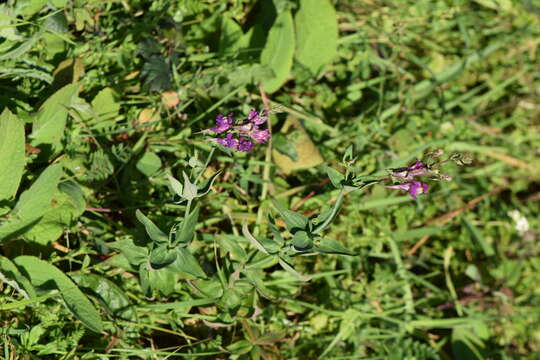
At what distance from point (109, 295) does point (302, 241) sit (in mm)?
884

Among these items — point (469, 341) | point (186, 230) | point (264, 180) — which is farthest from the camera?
point (469, 341)

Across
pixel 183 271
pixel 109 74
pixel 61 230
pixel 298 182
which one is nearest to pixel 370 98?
pixel 298 182

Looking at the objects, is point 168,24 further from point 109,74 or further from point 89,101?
point 89,101

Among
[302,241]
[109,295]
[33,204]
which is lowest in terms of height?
[109,295]

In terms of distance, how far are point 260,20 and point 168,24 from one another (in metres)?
0.55

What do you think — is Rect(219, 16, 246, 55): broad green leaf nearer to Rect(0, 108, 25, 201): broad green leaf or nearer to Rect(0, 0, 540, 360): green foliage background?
Rect(0, 0, 540, 360): green foliage background

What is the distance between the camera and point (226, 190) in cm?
263

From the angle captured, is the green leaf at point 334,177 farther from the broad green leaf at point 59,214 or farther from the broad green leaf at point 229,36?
the broad green leaf at point 229,36

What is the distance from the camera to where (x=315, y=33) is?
294 centimetres

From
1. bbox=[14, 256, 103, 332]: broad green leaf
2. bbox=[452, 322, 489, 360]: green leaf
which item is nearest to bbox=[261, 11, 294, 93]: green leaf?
bbox=[14, 256, 103, 332]: broad green leaf

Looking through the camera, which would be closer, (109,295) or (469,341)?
(109,295)

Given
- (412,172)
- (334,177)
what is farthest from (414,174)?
(334,177)

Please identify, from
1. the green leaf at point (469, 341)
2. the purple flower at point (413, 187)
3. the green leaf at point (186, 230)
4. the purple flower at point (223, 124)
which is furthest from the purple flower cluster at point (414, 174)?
the green leaf at point (469, 341)

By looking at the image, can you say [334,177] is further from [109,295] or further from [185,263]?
[109,295]
